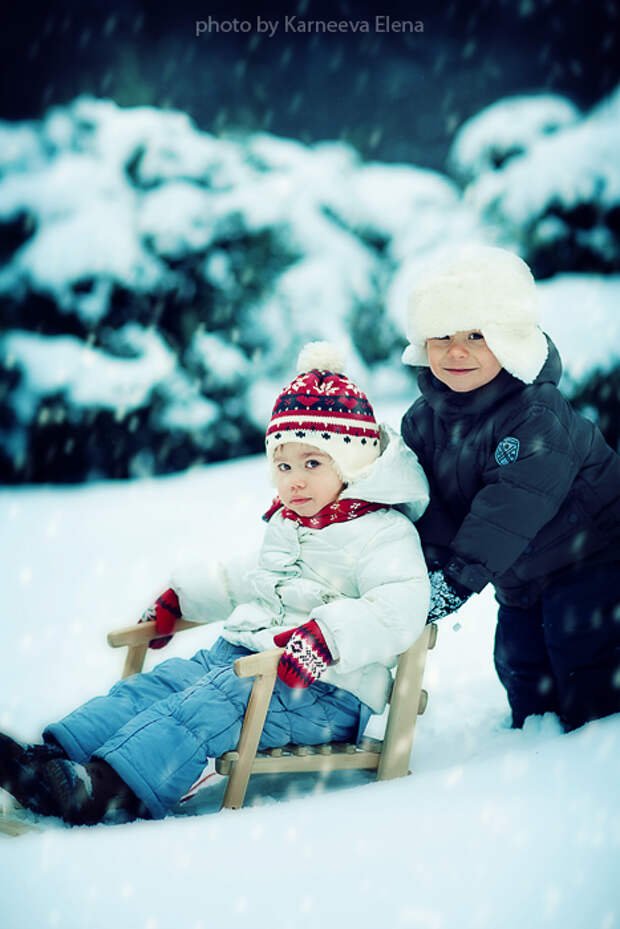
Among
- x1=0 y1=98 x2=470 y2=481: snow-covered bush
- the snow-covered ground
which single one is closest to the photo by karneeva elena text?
x1=0 y1=98 x2=470 y2=481: snow-covered bush

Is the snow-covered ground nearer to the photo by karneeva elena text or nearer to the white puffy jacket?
the white puffy jacket

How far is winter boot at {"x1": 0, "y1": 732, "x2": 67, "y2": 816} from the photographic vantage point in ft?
4.69

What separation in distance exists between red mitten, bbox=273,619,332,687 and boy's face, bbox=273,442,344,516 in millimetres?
374

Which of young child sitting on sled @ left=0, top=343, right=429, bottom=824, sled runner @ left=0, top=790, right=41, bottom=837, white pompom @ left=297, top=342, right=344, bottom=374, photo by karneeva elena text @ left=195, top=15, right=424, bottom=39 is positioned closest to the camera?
sled runner @ left=0, top=790, right=41, bottom=837

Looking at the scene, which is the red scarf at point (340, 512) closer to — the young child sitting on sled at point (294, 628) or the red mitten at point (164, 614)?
the young child sitting on sled at point (294, 628)

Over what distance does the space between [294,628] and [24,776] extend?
0.66 meters

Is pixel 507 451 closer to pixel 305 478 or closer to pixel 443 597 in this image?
pixel 443 597

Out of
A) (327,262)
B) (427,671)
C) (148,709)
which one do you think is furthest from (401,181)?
(148,709)

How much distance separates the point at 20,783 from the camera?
143 cm

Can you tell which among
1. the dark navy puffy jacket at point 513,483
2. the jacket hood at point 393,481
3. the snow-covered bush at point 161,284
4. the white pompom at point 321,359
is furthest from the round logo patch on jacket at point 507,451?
the snow-covered bush at point 161,284

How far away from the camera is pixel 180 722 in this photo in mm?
1632

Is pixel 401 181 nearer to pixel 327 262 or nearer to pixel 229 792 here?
pixel 327 262

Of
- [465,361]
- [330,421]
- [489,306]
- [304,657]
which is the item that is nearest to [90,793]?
[304,657]

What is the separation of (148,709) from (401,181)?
5.56 metres
